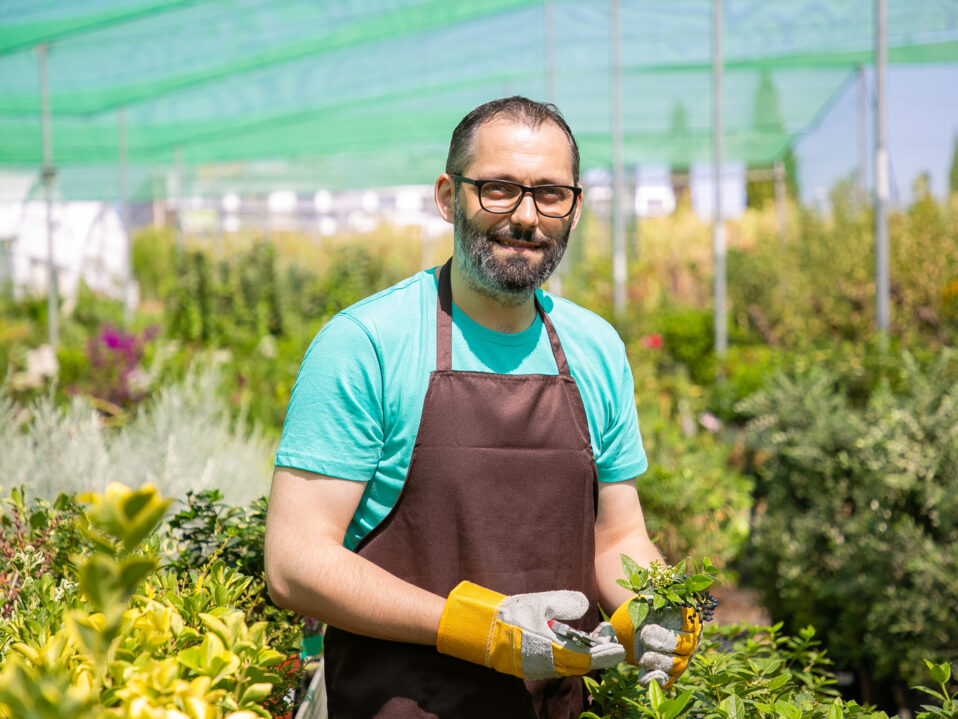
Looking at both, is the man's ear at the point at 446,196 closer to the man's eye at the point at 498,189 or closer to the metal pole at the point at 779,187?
the man's eye at the point at 498,189

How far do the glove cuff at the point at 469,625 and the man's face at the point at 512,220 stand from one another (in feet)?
1.97

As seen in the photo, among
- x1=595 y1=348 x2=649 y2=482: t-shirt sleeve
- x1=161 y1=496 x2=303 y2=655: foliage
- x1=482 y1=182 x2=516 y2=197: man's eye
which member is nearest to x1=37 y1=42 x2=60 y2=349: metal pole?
x1=161 y1=496 x2=303 y2=655: foliage

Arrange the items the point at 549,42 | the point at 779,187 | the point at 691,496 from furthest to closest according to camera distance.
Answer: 1. the point at 779,187
2. the point at 549,42
3. the point at 691,496

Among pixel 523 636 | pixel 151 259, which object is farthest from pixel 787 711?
pixel 151 259

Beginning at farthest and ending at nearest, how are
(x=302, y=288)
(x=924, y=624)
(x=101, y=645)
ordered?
(x=302, y=288) → (x=924, y=624) → (x=101, y=645)

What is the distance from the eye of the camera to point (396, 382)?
5.44 ft

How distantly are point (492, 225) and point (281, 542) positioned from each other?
72 centimetres

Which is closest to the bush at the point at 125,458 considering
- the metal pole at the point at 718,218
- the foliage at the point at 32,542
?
the foliage at the point at 32,542

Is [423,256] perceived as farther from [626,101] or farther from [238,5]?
[238,5]

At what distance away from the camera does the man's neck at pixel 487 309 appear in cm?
181

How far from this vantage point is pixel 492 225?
1767 millimetres

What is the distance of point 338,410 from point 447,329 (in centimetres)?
30

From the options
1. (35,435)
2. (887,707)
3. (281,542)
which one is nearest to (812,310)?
Answer: (887,707)

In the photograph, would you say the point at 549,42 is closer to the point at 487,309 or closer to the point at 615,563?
the point at 487,309
